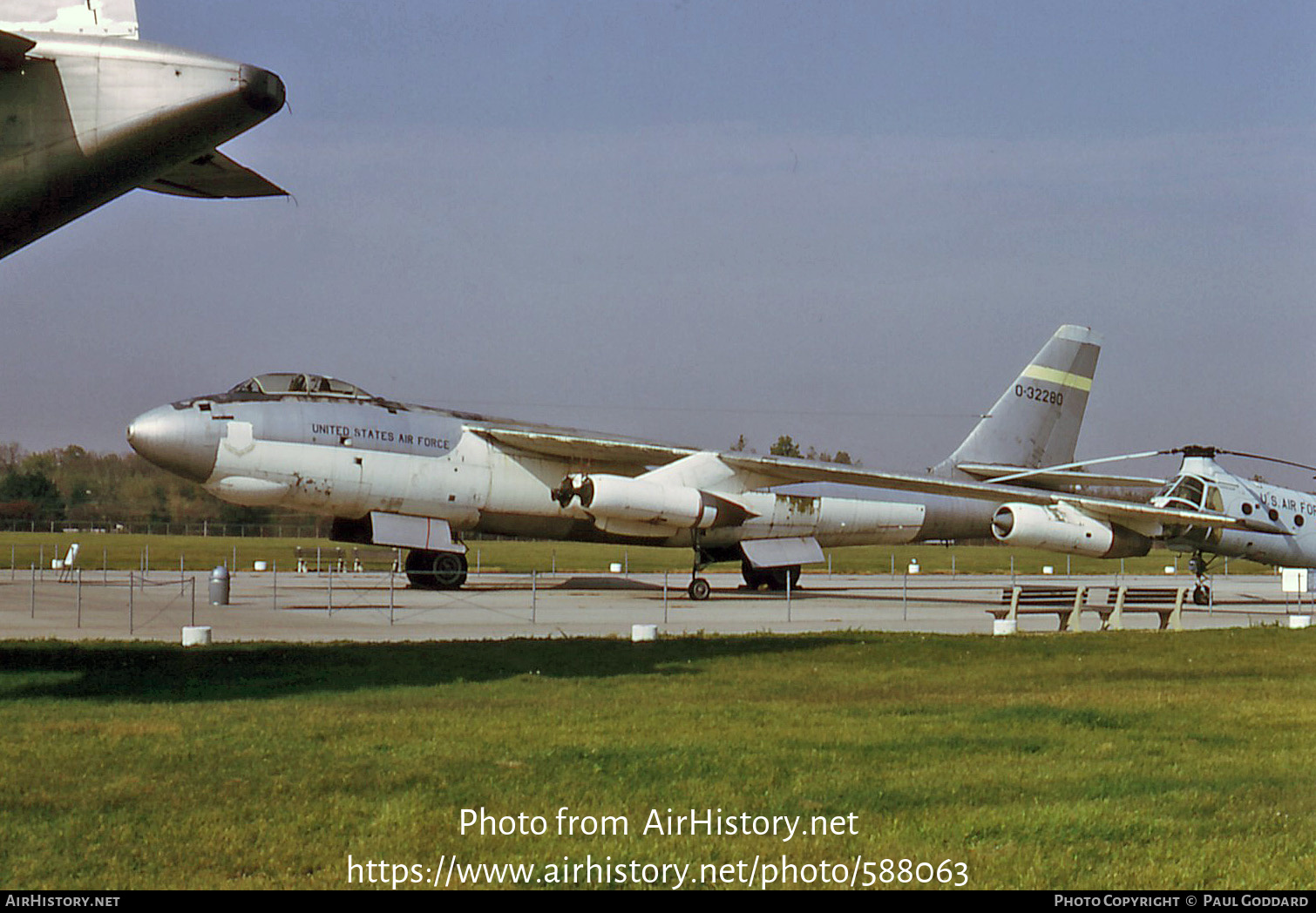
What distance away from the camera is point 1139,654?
47.9 ft

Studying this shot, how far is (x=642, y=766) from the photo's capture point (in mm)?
7199

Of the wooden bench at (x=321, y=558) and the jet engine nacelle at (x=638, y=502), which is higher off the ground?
the jet engine nacelle at (x=638, y=502)

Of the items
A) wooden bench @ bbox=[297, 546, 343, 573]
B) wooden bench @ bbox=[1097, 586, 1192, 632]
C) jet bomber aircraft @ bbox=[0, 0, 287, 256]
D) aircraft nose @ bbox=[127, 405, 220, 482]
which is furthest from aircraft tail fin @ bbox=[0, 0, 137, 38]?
wooden bench @ bbox=[297, 546, 343, 573]

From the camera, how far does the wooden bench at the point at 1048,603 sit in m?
20.0

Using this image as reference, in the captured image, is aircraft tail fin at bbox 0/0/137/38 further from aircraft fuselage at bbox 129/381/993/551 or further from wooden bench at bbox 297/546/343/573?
wooden bench at bbox 297/546/343/573

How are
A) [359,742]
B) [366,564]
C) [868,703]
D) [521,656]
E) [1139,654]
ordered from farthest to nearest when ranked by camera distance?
1. [366,564]
2. [1139,654]
3. [521,656]
4. [868,703]
5. [359,742]

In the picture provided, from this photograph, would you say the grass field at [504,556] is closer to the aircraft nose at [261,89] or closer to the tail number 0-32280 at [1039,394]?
the tail number 0-32280 at [1039,394]

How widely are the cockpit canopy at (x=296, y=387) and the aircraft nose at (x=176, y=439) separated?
1.48 metres

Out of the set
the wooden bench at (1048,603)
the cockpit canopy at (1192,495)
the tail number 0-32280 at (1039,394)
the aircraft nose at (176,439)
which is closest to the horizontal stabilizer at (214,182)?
the wooden bench at (1048,603)

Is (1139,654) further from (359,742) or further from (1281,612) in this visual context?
(1281,612)

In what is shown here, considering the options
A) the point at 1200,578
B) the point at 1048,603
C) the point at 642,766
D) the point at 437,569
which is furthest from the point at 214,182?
the point at 1200,578

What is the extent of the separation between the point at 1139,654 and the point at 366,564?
149 feet

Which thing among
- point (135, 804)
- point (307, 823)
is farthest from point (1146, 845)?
point (135, 804)
